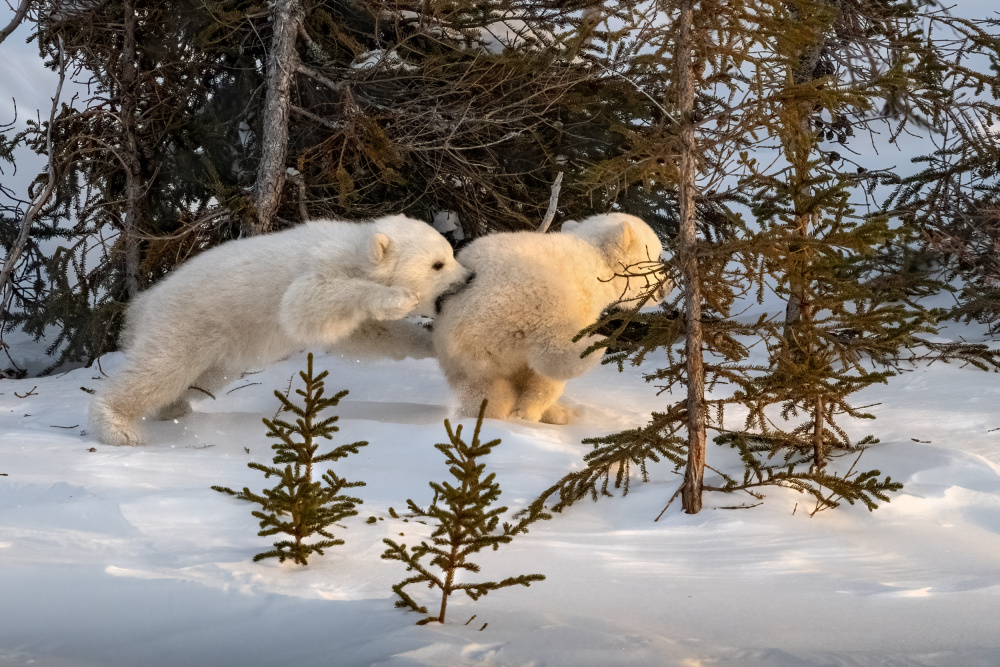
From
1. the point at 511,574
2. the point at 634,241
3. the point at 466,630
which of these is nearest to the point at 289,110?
the point at 634,241

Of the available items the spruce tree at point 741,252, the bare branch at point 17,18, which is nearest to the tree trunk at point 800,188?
the spruce tree at point 741,252

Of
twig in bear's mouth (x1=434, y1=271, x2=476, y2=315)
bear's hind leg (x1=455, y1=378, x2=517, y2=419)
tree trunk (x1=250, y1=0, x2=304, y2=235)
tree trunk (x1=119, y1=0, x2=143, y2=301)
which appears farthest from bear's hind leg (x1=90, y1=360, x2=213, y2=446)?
tree trunk (x1=119, y1=0, x2=143, y2=301)

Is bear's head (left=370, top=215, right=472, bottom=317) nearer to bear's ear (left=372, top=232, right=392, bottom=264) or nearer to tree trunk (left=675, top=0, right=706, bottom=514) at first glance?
bear's ear (left=372, top=232, right=392, bottom=264)

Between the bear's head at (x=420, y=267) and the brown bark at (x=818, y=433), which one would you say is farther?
the bear's head at (x=420, y=267)

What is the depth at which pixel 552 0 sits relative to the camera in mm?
7918

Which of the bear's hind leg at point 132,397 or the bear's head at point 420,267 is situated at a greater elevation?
the bear's head at point 420,267

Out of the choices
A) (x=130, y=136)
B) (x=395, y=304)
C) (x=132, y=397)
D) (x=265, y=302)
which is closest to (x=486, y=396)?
(x=395, y=304)

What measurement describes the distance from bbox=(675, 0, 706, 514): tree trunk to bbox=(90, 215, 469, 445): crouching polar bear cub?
1815mm

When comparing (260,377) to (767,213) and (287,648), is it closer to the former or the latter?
(767,213)

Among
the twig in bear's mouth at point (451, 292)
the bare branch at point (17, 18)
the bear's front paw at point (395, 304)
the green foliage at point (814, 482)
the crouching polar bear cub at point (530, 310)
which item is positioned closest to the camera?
the green foliage at point (814, 482)

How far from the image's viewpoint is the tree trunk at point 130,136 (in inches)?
316

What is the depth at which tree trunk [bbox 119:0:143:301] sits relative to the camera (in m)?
8.02

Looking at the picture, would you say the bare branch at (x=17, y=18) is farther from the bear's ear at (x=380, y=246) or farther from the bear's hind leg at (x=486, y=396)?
the bear's hind leg at (x=486, y=396)

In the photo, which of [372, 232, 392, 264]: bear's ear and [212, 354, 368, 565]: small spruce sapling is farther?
[372, 232, 392, 264]: bear's ear
